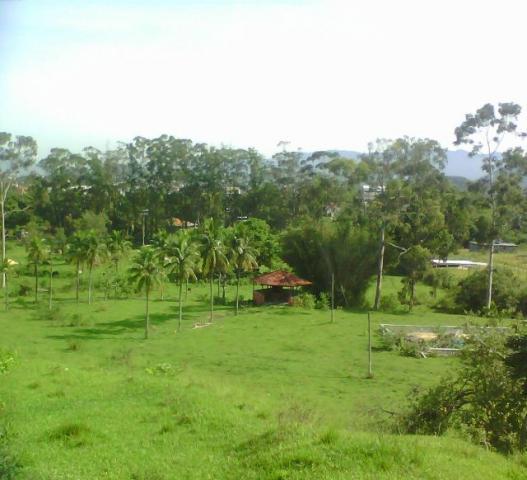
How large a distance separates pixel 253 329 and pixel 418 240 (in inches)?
635

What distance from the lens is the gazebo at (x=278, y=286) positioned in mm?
39844

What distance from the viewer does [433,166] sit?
144 feet

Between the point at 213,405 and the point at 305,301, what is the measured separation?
2608cm

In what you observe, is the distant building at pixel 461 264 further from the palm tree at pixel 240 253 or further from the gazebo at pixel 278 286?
the palm tree at pixel 240 253

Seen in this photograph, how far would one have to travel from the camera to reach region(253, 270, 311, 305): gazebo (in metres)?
39.8

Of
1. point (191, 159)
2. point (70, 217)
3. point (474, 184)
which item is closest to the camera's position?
point (474, 184)

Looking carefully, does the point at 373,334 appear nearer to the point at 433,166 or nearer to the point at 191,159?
the point at 433,166

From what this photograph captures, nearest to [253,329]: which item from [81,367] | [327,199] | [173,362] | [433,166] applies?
[173,362]

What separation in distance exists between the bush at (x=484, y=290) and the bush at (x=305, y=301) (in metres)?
9.35

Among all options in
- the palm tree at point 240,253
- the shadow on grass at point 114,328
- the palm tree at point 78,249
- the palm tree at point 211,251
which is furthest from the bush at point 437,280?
the palm tree at point 78,249

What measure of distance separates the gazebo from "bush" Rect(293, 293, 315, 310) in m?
0.57

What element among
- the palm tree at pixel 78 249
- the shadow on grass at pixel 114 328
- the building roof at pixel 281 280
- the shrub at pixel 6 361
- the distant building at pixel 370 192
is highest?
the distant building at pixel 370 192

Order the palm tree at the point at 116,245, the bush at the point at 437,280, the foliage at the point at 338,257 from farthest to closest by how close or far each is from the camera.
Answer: the bush at the point at 437,280 → the palm tree at the point at 116,245 → the foliage at the point at 338,257

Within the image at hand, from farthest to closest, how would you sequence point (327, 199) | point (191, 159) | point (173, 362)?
point (191, 159), point (327, 199), point (173, 362)
